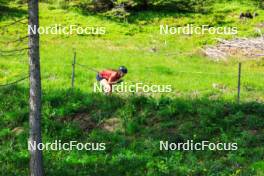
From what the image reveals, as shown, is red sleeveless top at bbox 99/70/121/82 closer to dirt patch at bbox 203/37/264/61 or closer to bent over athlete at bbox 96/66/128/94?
bent over athlete at bbox 96/66/128/94

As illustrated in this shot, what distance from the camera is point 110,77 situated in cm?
2006

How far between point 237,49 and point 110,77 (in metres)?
14.0

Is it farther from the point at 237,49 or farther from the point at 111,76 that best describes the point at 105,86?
the point at 237,49

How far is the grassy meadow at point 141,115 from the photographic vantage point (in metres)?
15.7

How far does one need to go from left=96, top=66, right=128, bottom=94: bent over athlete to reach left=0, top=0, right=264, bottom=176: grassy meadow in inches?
16.1

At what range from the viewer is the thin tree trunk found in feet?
44.3

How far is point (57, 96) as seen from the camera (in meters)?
20.5

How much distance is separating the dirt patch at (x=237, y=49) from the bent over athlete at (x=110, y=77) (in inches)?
459

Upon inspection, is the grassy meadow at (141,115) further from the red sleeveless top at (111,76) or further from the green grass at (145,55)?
the red sleeveless top at (111,76)

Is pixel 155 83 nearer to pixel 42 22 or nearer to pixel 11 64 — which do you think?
pixel 11 64

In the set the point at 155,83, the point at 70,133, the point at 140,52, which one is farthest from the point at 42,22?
the point at 70,133

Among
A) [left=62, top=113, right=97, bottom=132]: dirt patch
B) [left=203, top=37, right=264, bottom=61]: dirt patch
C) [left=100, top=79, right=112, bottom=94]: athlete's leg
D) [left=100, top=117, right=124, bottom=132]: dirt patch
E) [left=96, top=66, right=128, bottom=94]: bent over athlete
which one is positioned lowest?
[left=203, top=37, right=264, bottom=61]: dirt patch

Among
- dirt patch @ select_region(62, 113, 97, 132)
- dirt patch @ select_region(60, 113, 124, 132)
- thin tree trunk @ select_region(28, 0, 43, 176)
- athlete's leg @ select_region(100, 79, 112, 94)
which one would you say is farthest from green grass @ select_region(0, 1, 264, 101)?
thin tree trunk @ select_region(28, 0, 43, 176)

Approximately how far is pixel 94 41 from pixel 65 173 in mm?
19781
